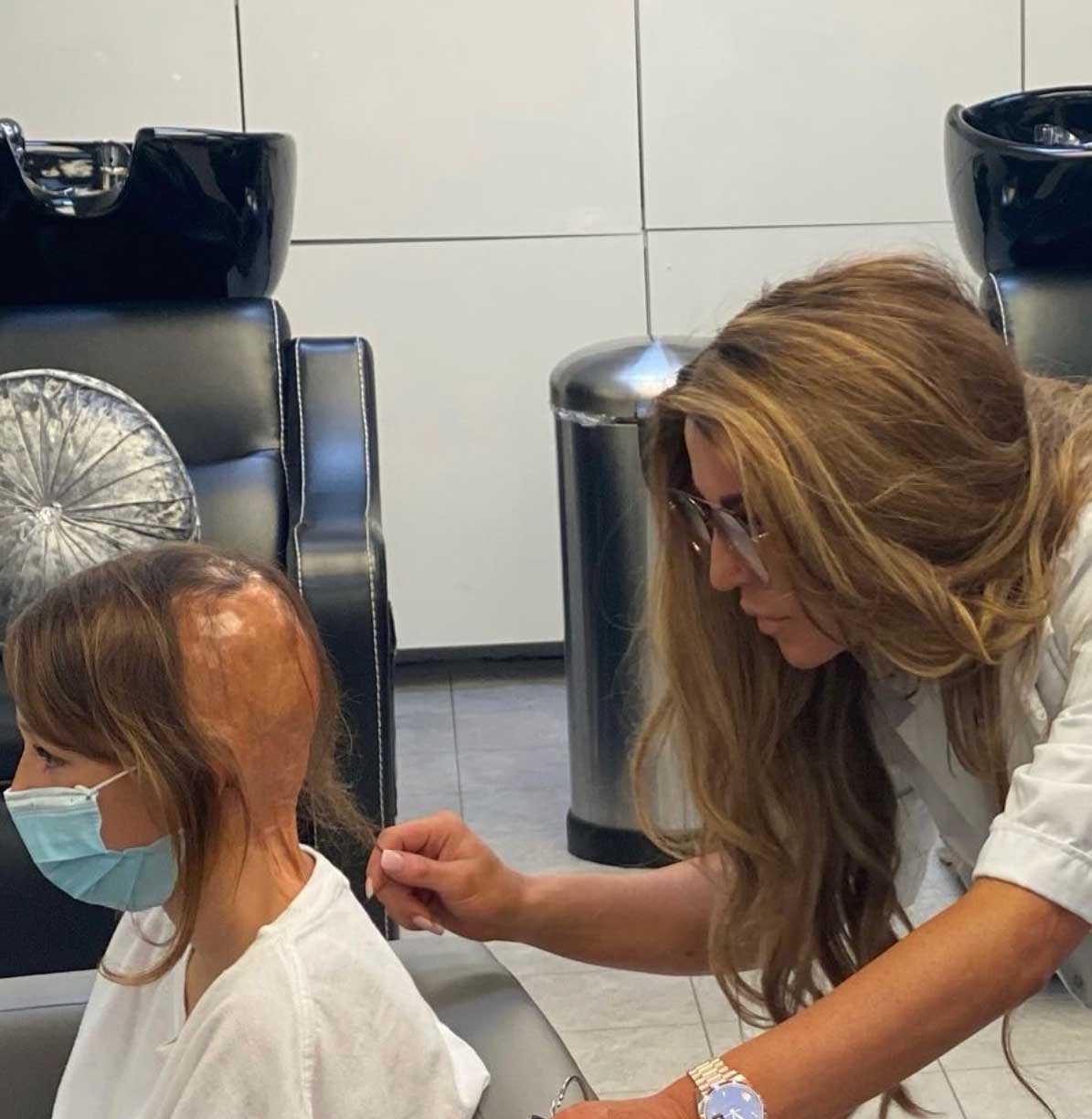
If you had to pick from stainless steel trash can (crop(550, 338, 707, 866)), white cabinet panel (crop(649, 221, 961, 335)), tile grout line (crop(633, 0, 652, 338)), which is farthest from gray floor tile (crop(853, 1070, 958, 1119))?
white cabinet panel (crop(649, 221, 961, 335))

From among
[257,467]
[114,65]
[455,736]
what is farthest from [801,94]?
[257,467]

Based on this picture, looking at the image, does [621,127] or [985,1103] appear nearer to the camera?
[985,1103]

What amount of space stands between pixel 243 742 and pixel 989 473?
63cm

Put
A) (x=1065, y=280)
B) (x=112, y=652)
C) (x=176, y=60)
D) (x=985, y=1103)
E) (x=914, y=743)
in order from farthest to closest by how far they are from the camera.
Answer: (x=176, y=60)
(x=1065, y=280)
(x=985, y=1103)
(x=914, y=743)
(x=112, y=652)

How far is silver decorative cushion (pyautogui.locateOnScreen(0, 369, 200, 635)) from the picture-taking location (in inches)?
105

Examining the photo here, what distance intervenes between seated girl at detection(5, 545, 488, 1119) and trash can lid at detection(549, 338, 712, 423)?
5.67ft

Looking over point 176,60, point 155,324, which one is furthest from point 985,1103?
point 176,60

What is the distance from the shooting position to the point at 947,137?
312 cm

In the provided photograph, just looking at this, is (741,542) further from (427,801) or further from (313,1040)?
(427,801)

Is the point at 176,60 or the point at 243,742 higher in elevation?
the point at 176,60

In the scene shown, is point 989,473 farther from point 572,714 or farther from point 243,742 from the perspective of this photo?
point 572,714

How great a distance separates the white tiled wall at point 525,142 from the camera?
413 cm

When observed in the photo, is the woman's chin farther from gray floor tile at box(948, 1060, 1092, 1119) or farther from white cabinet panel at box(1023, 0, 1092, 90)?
white cabinet panel at box(1023, 0, 1092, 90)

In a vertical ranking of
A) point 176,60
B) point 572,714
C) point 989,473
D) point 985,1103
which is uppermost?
point 176,60
